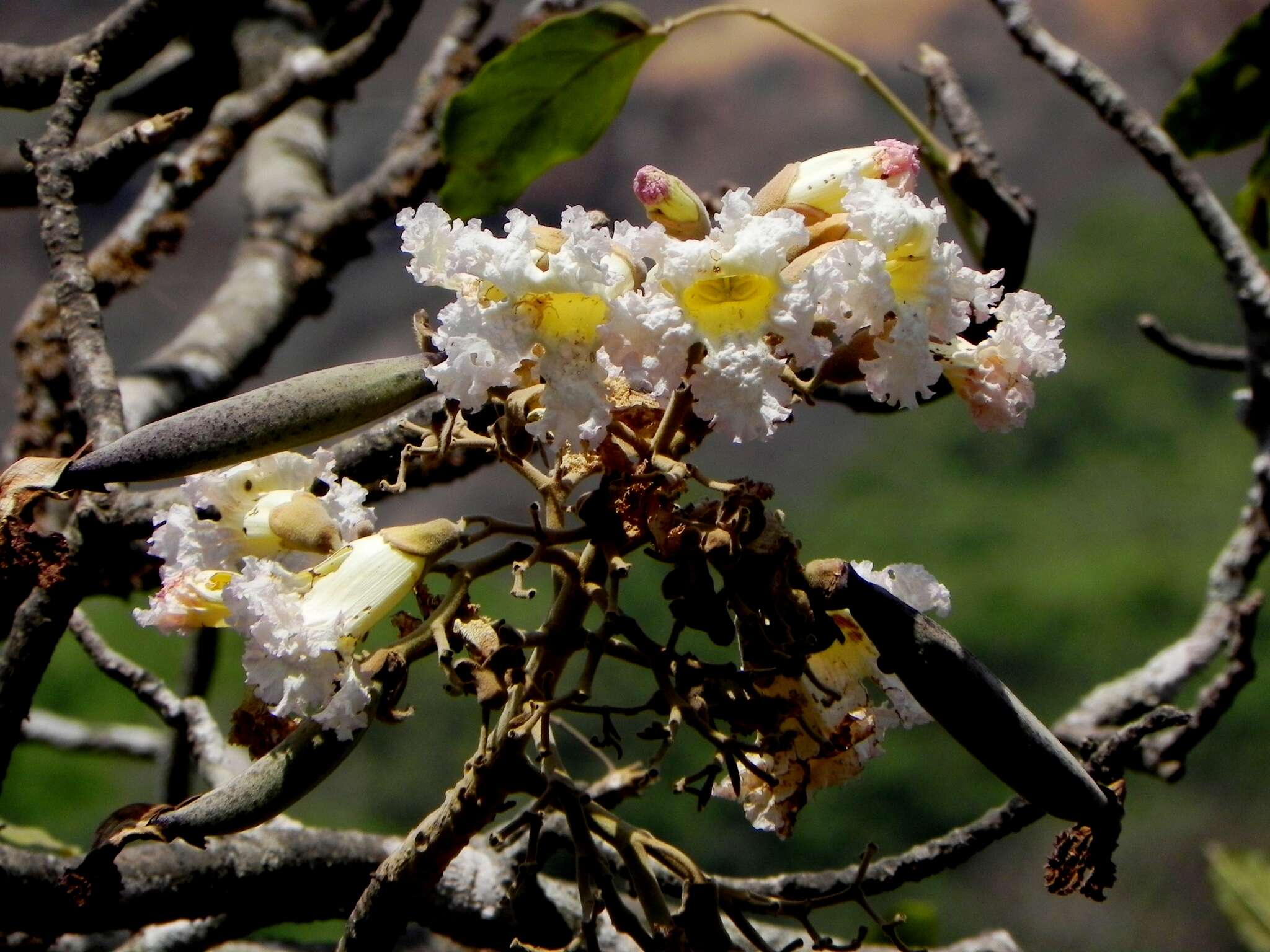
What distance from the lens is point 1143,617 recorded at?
4.00 meters

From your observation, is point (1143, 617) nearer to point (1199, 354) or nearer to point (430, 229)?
point (1199, 354)

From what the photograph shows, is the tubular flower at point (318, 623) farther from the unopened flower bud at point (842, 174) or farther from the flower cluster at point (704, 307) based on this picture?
the unopened flower bud at point (842, 174)

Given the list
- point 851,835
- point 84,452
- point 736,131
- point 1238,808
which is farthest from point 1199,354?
point 736,131

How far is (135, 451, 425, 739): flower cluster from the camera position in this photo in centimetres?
50

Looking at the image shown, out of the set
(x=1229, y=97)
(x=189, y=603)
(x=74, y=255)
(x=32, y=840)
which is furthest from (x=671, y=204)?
(x=1229, y=97)

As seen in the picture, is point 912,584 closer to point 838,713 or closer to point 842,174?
point 838,713

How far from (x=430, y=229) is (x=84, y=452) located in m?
0.23

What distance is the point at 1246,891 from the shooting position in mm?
1776

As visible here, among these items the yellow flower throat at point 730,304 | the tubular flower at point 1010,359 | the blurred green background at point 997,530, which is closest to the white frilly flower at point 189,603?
Result: the yellow flower throat at point 730,304

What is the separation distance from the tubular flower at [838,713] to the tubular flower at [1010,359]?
88 mm

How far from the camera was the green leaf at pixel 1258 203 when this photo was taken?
1204 mm

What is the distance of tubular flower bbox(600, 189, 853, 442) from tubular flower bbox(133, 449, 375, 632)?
156 mm

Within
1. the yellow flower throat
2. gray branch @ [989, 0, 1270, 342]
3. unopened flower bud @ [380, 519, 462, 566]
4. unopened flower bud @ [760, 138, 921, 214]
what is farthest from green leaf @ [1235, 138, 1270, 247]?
unopened flower bud @ [380, 519, 462, 566]

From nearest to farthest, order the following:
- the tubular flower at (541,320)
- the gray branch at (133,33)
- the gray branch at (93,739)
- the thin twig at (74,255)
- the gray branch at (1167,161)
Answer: the tubular flower at (541,320) < the thin twig at (74,255) < the gray branch at (133,33) < the gray branch at (1167,161) < the gray branch at (93,739)
